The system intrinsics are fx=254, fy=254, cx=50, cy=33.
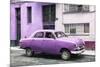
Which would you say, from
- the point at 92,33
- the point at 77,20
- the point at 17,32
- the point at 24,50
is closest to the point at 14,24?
the point at 17,32

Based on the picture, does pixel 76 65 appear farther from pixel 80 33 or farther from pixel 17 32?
pixel 17 32

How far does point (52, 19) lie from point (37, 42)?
1.40ft

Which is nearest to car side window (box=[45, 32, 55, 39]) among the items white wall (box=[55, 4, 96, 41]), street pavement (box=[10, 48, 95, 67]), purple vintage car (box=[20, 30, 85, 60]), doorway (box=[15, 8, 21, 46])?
purple vintage car (box=[20, 30, 85, 60])

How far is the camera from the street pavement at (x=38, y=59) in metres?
3.60

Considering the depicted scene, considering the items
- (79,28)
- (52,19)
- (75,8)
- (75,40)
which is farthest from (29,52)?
(75,8)

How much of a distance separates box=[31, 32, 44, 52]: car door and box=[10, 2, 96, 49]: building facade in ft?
0.33

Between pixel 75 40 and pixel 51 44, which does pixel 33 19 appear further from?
pixel 75 40

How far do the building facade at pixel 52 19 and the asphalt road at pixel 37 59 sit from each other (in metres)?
0.20

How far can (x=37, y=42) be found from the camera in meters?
3.85

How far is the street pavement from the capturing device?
3.60 meters

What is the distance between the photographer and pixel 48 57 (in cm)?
388

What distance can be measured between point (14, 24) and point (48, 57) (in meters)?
0.75

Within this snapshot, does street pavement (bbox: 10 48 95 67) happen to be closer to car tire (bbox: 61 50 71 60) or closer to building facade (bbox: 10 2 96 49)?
car tire (bbox: 61 50 71 60)

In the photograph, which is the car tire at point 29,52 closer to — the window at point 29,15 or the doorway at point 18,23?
the doorway at point 18,23
